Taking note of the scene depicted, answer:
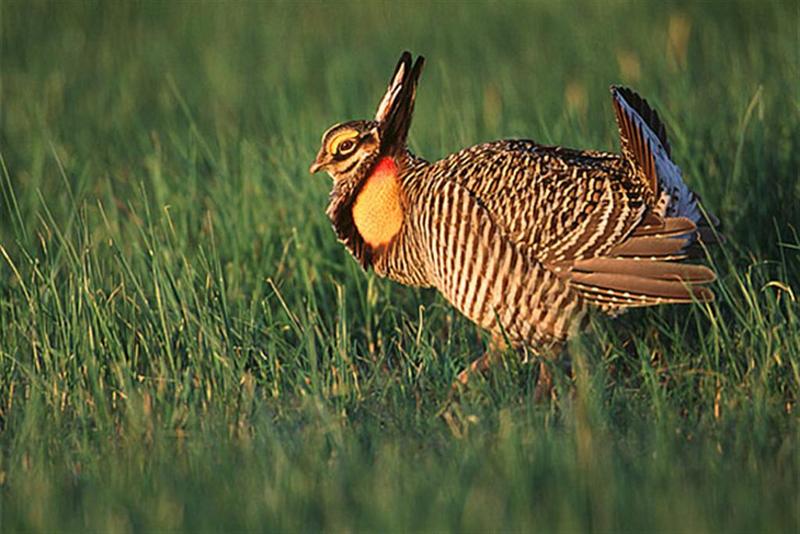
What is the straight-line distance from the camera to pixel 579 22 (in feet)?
31.1

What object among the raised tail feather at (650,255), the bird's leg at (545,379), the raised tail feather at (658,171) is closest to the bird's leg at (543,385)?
the bird's leg at (545,379)

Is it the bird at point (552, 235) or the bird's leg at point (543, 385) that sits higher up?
the bird at point (552, 235)

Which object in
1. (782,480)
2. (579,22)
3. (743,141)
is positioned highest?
(579,22)

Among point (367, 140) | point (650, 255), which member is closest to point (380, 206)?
point (367, 140)

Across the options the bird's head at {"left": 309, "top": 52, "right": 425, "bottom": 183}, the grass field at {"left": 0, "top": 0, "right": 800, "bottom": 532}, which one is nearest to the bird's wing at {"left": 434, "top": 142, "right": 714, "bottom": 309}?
the grass field at {"left": 0, "top": 0, "right": 800, "bottom": 532}

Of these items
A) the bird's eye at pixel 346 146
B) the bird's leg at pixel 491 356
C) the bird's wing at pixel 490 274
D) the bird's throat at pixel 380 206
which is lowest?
the bird's leg at pixel 491 356

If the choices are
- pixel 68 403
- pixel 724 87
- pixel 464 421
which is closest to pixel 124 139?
pixel 724 87

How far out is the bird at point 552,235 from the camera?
464cm

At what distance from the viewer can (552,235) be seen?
15.4 ft

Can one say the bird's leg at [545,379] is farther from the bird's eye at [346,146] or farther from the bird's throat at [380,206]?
the bird's eye at [346,146]

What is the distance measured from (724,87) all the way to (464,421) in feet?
11.5

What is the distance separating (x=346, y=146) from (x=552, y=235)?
87cm

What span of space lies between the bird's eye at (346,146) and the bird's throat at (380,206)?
11 centimetres

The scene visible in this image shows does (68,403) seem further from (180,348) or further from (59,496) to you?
(59,496)
